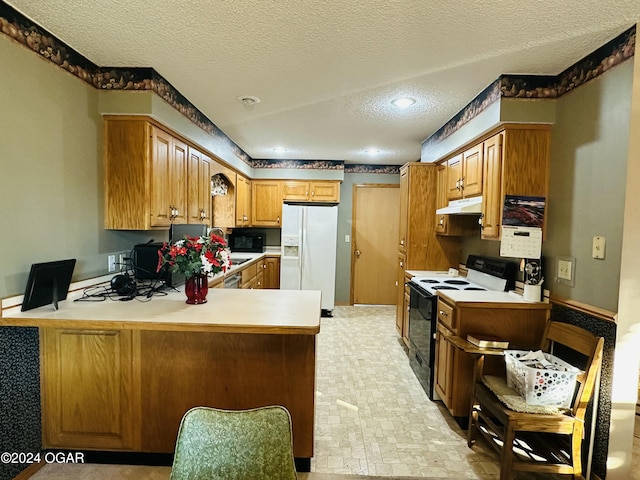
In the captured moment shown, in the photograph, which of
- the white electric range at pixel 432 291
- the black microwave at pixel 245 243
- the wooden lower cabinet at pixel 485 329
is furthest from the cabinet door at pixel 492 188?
the black microwave at pixel 245 243

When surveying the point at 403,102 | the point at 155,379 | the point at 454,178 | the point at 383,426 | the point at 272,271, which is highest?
the point at 403,102

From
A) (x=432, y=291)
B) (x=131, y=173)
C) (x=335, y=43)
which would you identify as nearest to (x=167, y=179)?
(x=131, y=173)

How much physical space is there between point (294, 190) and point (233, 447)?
439cm

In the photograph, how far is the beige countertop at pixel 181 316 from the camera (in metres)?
1.66

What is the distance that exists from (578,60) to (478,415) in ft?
7.22

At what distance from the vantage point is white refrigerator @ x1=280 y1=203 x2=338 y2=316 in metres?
4.93

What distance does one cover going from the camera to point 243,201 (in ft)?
15.9

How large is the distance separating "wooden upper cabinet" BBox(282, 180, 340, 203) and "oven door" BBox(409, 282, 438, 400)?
2.41 m

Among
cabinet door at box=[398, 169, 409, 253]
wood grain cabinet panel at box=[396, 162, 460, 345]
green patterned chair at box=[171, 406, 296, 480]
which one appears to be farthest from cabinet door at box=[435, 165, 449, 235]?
green patterned chair at box=[171, 406, 296, 480]

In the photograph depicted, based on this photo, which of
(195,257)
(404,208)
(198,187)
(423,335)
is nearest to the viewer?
(195,257)

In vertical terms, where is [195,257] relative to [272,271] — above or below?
above

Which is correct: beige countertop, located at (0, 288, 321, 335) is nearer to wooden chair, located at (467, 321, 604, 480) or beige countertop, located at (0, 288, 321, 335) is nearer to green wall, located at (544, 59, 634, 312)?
wooden chair, located at (467, 321, 604, 480)

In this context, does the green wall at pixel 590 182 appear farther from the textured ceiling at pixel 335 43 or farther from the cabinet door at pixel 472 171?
the cabinet door at pixel 472 171

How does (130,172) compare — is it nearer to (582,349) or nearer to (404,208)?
(404,208)
